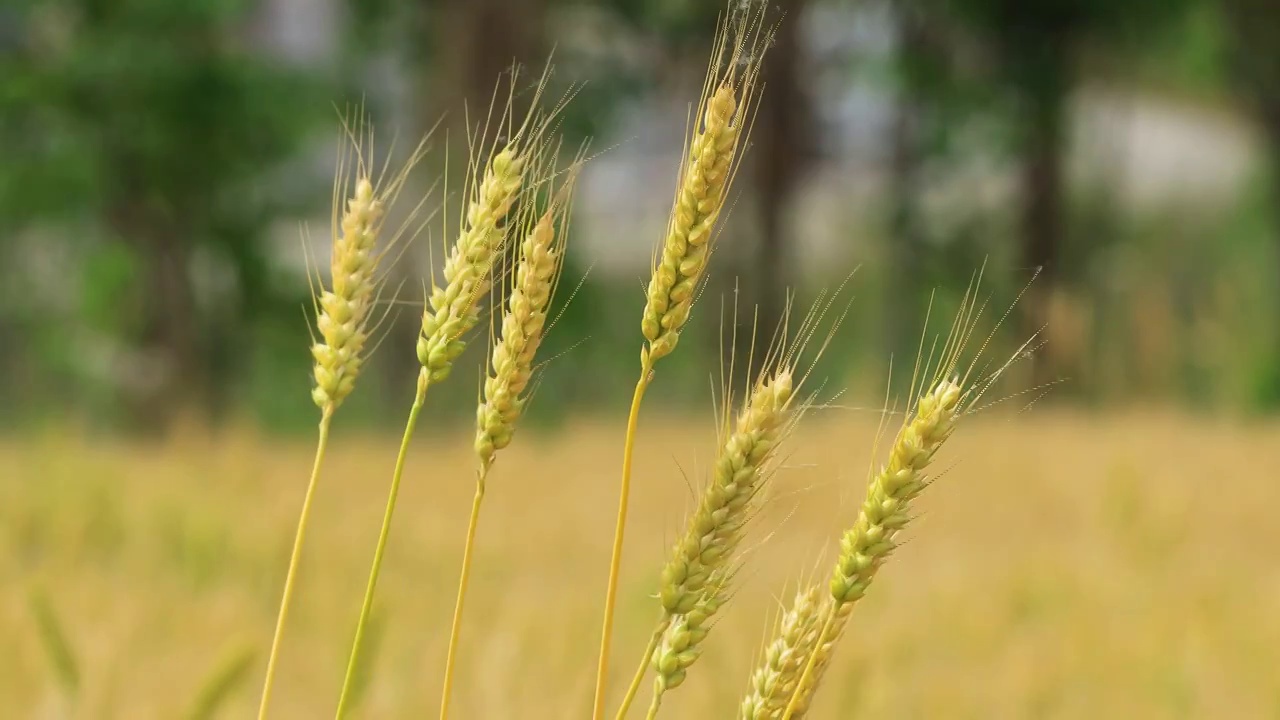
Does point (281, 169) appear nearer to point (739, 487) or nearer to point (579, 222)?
point (579, 222)

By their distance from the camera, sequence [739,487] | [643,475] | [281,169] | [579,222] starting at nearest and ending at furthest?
1. [739,487]
2. [643,475]
3. [579,222]
4. [281,169]

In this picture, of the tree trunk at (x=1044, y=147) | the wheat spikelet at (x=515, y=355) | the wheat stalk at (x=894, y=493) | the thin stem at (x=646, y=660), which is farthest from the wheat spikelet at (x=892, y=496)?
the tree trunk at (x=1044, y=147)

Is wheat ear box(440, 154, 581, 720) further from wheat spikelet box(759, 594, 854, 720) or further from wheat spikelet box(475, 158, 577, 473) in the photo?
wheat spikelet box(759, 594, 854, 720)

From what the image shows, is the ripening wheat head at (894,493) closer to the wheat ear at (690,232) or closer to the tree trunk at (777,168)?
the wheat ear at (690,232)

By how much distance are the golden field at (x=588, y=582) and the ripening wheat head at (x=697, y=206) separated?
9cm

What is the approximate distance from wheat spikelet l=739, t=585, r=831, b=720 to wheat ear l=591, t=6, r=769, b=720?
0.10m

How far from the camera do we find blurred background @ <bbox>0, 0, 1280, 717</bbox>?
261cm

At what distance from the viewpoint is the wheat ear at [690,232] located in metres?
0.86

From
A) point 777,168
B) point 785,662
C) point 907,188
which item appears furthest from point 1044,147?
point 785,662

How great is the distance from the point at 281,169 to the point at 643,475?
7.03m

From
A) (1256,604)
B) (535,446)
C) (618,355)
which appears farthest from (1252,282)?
(1256,604)

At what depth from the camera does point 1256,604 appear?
331 cm

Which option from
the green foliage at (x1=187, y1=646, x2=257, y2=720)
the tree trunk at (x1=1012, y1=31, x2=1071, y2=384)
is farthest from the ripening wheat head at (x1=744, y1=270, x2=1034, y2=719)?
the tree trunk at (x1=1012, y1=31, x2=1071, y2=384)

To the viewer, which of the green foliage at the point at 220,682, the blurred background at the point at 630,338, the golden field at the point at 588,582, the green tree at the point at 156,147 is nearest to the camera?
the green foliage at the point at 220,682
